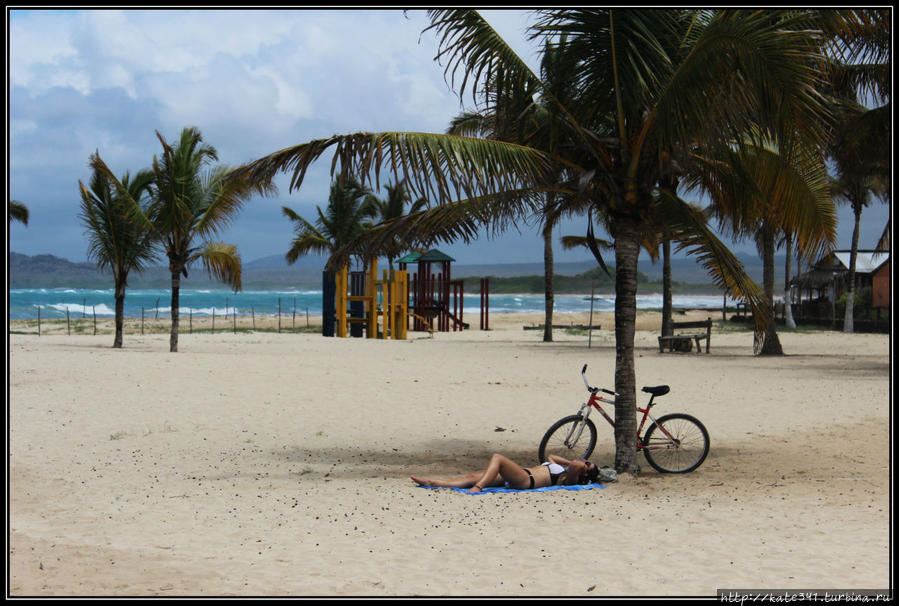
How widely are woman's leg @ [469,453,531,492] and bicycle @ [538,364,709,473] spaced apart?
31.6 inches

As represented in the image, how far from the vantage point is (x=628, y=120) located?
25.0 feet

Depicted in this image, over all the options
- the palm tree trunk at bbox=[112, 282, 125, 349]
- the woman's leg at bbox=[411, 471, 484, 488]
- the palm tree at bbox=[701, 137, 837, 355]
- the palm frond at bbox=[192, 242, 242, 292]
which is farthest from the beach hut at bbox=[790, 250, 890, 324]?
the woman's leg at bbox=[411, 471, 484, 488]

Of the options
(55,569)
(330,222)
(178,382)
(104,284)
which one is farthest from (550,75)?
(104,284)

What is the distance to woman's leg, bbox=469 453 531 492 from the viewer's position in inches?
278

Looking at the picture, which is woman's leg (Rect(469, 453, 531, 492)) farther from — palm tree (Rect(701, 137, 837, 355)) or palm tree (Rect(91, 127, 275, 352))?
palm tree (Rect(91, 127, 275, 352))

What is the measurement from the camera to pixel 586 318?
54.8 metres

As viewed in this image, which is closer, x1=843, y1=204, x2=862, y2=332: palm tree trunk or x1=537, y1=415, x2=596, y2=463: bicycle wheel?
x1=537, y1=415, x2=596, y2=463: bicycle wheel

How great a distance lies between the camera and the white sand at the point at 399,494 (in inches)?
190

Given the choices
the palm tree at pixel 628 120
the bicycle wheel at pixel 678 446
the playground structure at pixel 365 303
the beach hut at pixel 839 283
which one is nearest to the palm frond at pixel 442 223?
the palm tree at pixel 628 120

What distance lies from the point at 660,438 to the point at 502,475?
1894 mm

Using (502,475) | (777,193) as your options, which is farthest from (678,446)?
(777,193)

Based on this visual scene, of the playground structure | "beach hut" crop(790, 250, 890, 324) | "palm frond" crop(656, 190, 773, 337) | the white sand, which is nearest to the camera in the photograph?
the white sand

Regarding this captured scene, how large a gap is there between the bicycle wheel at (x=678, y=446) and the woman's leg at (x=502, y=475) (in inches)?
57.6

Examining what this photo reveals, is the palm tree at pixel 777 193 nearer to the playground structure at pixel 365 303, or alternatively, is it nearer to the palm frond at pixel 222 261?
the palm frond at pixel 222 261
